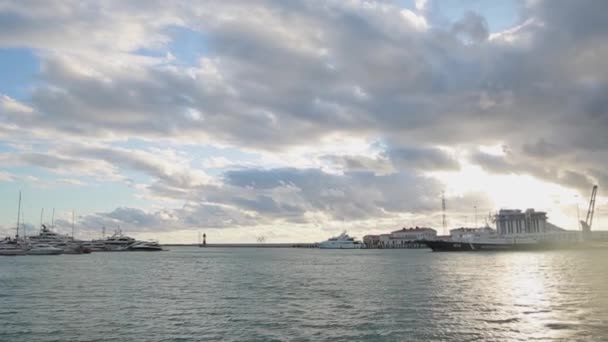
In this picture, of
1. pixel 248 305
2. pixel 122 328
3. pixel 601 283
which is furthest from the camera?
pixel 601 283

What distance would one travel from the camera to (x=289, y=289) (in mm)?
66000

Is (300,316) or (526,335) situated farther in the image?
(300,316)

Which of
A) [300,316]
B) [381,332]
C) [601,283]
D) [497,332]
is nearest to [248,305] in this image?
[300,316]

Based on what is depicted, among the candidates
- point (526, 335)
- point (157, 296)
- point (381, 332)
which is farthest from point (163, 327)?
point (526, 335)

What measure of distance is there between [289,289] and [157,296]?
1565 centimetres

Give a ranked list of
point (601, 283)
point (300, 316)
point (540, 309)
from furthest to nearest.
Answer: point (601, 283) → point (540, 309) → point (300, 316)

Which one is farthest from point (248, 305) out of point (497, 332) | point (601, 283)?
point (601, 283)

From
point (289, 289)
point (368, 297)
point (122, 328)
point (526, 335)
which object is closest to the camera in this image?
point (526, 335)

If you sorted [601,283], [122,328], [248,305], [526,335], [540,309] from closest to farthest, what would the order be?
[526,335]
[122,328]
[540,309]
[248,305]
[601,283]

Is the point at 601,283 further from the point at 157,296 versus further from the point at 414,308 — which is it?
the point at 157,296

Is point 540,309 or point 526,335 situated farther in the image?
point 540,309

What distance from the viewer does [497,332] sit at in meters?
37.0

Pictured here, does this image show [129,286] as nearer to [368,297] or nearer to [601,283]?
[368,297]

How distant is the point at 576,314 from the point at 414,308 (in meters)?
13.0
